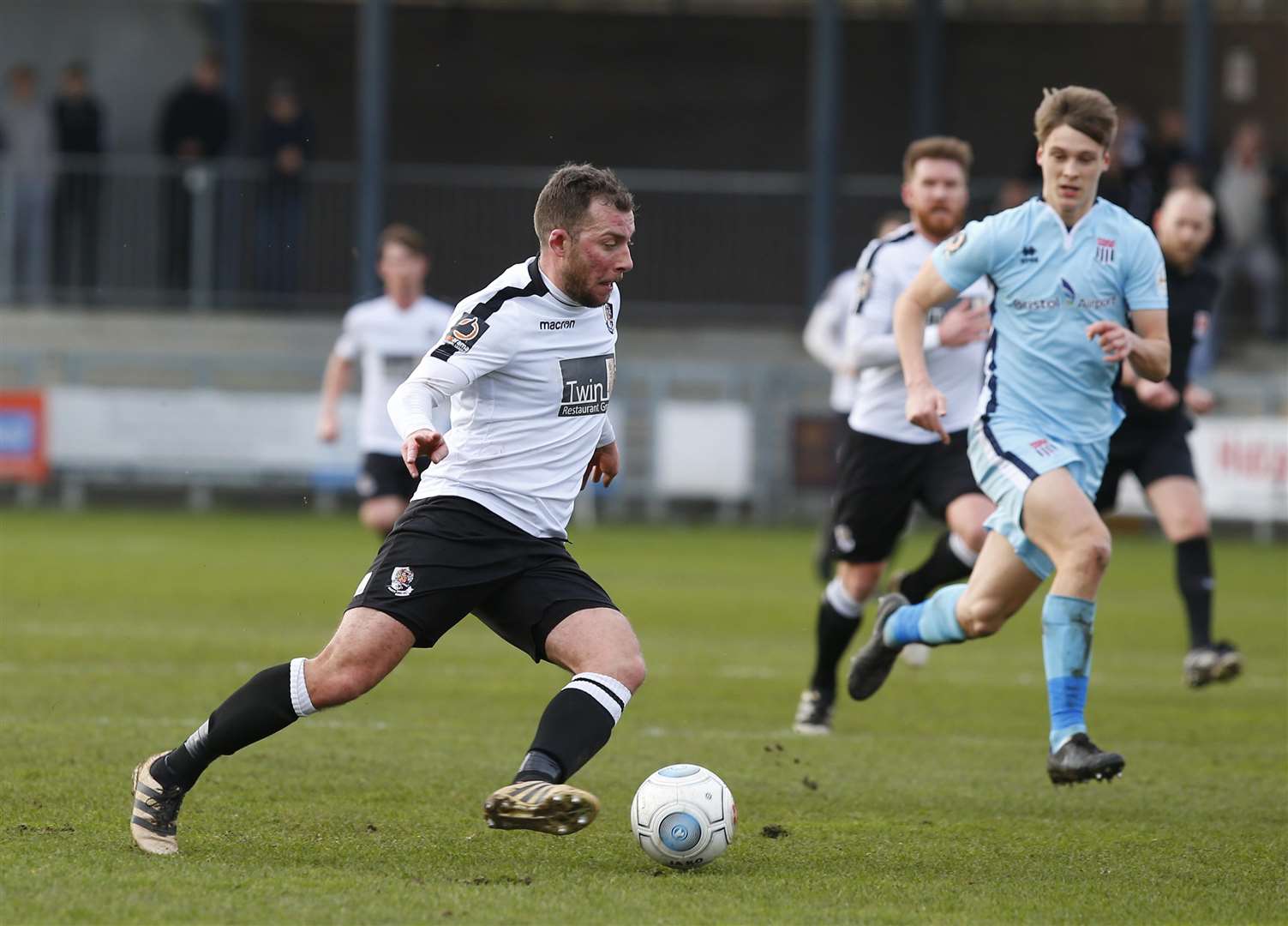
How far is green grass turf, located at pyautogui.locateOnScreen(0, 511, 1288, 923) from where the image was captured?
5156 millimetres

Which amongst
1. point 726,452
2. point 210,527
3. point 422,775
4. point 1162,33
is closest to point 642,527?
→ point 726,452

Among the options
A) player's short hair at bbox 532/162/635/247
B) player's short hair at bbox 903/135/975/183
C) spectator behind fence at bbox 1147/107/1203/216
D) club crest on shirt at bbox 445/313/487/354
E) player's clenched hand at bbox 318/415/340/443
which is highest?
spectator behind fence at bbox 1147/107/1203/216

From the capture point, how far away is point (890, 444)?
333 inches

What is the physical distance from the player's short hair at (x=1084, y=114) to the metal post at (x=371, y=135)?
54.0 feet

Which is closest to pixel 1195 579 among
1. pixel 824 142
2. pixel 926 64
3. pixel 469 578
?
pixel 469 578

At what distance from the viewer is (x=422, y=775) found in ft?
23.3

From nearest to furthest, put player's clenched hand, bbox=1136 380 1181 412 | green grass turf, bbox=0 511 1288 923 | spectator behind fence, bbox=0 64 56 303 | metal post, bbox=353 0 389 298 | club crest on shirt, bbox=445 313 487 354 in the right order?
green grass turf, bbox=0 511 1288 923 < club crest on shirt, bbox=445 313 487 354 < player's clenched hand, bbox=1136 380 1181 412 < spectator behind fence, bbox=0 64 56 303 < metal post, bbox=353 0 389 298

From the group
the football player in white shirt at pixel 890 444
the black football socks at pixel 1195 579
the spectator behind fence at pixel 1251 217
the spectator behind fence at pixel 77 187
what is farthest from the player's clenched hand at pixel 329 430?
the spectator behind fence at pixel 1251 217

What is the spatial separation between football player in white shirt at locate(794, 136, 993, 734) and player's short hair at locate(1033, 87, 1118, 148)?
66.0 inches

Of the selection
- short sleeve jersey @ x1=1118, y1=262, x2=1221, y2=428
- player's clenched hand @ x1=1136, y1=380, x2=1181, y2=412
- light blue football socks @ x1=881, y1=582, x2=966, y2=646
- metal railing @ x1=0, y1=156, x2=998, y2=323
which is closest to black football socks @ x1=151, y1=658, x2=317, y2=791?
light blue football socks @ x1=881, y1=582, x2=966, y2=646

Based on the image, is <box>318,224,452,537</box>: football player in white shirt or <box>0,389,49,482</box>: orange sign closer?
<box>318,224,452,537</box>: football player in white shirt

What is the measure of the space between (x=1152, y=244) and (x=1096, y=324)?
531mm

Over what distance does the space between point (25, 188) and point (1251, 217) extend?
13.3 m

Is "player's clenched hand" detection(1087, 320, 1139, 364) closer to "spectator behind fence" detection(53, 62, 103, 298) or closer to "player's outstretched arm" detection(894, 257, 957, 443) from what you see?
"player's outstretched arm" detection(894, 257, 957, 443)
